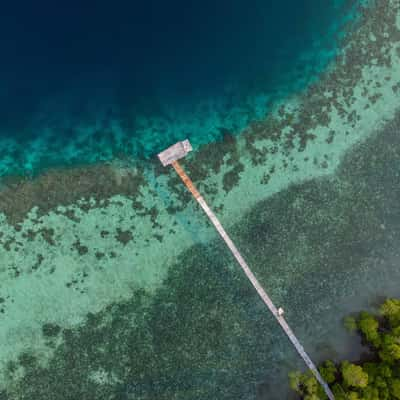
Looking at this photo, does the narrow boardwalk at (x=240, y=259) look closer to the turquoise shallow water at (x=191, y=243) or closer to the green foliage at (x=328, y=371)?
the turquoise shallow water at (x=191, y=243)

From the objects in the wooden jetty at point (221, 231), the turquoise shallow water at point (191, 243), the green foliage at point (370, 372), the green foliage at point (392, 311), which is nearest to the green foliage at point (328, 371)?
the green foliage at point (370, 372)

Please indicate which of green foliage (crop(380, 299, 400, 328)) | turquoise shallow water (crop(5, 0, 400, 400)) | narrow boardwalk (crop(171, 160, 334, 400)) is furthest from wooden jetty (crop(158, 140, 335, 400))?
green foliage (crop(380, 299, 400, 328))

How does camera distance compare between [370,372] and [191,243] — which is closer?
[370,372]

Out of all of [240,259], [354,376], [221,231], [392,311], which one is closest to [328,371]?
[354,376]

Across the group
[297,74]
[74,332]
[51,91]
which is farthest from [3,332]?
[297,74]

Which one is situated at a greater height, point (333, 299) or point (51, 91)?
point (51, 91)

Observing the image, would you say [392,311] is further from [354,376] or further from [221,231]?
[221,231]

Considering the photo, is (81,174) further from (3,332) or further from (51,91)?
(3,332)

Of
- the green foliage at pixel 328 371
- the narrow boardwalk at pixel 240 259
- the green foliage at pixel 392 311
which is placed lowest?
the green foliage at pixel 328 371
